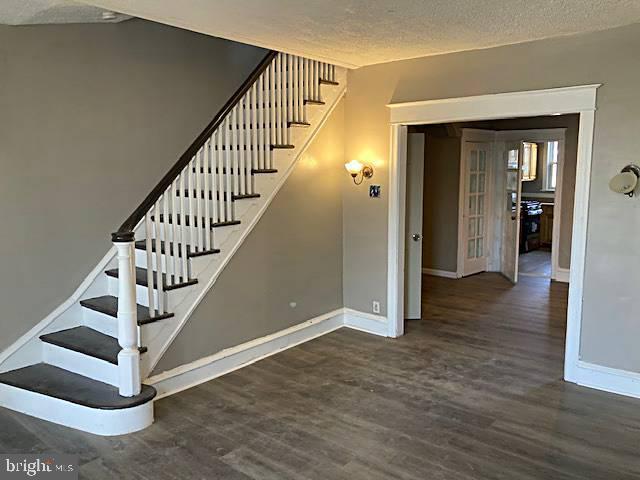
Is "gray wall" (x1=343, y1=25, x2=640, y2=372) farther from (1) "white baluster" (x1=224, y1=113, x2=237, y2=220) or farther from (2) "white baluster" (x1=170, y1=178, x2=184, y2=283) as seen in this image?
(2) "white baluster" (x1=170, y1=178, x2=184, y2=283)

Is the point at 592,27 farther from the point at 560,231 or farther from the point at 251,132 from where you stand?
the point at 560,231

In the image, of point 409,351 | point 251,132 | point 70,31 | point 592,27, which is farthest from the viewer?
point 409,351

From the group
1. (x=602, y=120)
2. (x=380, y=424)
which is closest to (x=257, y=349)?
(x=380, y=424)

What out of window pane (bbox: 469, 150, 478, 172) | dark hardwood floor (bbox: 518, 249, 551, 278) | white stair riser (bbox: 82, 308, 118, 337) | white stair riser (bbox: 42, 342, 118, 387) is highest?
window pane (bbox: 469, 150, 478, 172)

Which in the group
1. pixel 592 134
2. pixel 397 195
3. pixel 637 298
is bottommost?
pixel 637 298

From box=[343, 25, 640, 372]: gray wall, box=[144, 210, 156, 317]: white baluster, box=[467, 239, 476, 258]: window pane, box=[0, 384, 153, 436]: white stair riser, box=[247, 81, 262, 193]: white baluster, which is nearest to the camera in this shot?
box=[0, 384, 153, 436]: white stair riser

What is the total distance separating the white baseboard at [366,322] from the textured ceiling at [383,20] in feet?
8.55

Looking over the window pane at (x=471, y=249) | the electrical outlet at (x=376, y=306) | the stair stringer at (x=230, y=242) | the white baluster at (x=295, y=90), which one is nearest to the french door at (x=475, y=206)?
the window pane at (x=471, y=249)

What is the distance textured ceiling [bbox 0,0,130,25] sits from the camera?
3.23 m

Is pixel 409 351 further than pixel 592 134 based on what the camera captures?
Yes

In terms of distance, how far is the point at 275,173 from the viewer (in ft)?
15.4

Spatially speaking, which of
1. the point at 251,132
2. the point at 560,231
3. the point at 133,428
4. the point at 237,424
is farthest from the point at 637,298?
the point at 560,231

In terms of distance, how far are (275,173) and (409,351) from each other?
6.68 feet

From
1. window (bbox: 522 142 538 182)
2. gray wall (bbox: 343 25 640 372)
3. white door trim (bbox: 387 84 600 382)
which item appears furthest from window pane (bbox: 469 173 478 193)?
gray wall (bbox: 343 25 640 372)
